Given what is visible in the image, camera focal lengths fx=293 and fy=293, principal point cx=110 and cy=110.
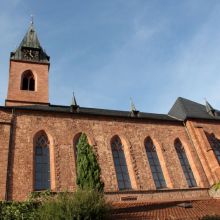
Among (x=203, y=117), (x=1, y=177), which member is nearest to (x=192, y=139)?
(x=203, y=117)

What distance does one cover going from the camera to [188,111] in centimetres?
2495

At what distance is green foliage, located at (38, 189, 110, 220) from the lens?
472 inches

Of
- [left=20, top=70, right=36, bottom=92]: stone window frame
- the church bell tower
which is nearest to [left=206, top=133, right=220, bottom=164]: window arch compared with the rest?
the church bell tower

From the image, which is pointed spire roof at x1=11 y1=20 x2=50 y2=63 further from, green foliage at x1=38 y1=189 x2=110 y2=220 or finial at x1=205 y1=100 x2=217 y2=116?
green foliage at x1=38 y1=189 x2=110 y2=220

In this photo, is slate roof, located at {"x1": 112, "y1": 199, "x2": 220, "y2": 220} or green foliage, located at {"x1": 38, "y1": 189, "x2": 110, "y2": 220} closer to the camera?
green foliage, located at {"x1": 38, "y1": 189, "x2": 110, "y2": 220}

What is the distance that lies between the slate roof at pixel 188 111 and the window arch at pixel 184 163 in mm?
2471

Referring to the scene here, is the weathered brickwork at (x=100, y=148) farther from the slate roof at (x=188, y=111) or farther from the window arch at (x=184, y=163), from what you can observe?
the slate roof at (x=188, y=111)

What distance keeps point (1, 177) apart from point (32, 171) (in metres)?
1.80

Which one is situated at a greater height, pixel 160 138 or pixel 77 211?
pixel 160 138

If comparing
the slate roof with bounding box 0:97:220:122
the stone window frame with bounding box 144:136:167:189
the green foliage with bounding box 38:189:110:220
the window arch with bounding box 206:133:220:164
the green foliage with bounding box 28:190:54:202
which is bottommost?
the green foliage with bounding box 38:189:110:220

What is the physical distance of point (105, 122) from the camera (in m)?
21.8

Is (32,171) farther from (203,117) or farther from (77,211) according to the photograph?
(203,117)

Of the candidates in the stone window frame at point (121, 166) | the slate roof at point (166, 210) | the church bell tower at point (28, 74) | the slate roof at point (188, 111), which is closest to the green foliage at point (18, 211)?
the slate roof at point (166, 210)

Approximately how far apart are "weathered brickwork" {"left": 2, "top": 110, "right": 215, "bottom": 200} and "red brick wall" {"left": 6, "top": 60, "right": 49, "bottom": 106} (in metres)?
5.51
